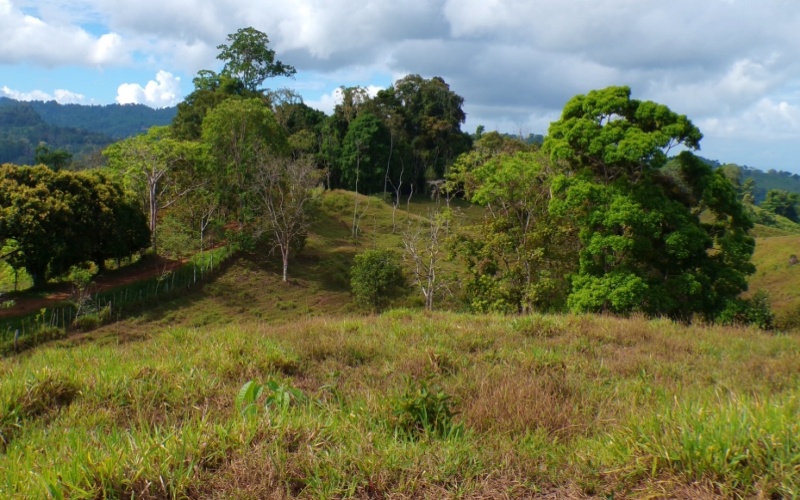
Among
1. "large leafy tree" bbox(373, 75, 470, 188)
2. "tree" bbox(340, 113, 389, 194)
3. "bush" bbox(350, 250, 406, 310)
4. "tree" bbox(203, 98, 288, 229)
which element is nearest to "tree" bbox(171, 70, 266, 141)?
"tree" bbox(203, 98, 288, 229)

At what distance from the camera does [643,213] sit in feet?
53.0

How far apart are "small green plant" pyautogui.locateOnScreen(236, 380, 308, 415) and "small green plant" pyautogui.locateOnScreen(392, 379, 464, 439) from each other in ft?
2.49

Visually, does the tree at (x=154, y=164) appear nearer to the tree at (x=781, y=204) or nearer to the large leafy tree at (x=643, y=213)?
the large leafy tree at (x=643, y=213)

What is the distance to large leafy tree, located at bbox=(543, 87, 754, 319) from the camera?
16.2 m

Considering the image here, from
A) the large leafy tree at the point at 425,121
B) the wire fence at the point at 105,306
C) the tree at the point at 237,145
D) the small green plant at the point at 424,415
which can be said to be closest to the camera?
the small green plant at the point at 424,415

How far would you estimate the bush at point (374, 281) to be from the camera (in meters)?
26.6

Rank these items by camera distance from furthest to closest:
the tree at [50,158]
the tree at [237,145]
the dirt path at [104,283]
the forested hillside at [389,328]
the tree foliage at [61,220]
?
1. the tree at [50,158]
2. the tree at [237,145]
3. the dirt path at [104,283]
4. the tree foliage at [61,220]
5. the forested hillside at [389,328]

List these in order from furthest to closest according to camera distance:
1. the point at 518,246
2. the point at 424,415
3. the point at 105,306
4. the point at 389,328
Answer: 1. the point at 105,306
2. the point at 518,246
3. the point at 389,328
4. the point at 424,415

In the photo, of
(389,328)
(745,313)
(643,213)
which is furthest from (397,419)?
(745,313)

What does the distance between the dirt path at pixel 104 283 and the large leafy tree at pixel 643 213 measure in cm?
2089

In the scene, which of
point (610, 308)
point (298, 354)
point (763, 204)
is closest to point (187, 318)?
point (610, 308)

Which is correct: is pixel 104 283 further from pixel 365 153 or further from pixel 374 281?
pixel 365 153

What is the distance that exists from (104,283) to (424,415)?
89.8ft

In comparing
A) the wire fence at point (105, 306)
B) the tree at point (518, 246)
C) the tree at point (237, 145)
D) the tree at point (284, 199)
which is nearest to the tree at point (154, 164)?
the tree at point (237, 145)
